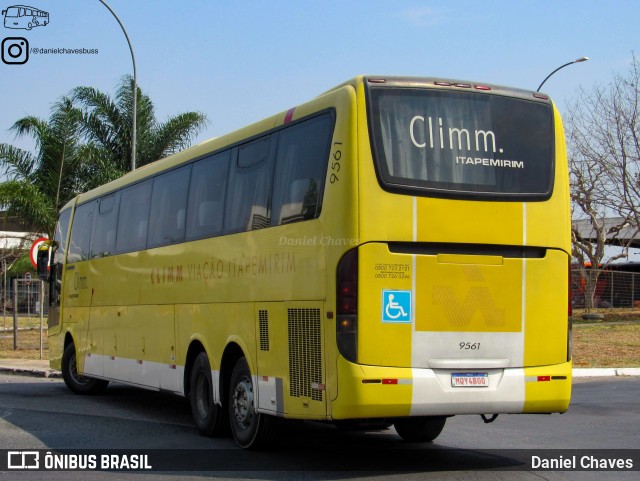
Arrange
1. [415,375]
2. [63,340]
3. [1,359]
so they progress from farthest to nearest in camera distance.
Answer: [1,359] < [63,340] < [415,375]

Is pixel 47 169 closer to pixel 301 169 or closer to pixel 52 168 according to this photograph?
pixel 52 168

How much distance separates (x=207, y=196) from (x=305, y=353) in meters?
3.27

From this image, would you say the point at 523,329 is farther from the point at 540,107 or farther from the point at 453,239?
the point at 540,107

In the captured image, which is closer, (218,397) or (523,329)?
(523,329)

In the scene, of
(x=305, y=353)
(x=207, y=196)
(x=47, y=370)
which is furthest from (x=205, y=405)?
(x=47, y=370)

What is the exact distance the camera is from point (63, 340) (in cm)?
1789

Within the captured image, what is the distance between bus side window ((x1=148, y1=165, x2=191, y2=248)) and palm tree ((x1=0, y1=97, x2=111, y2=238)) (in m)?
19.0

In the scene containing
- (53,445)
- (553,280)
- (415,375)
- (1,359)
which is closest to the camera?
(415,375)

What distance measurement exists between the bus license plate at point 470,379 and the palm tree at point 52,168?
24.7 meters

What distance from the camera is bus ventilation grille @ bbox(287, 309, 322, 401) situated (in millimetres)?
8930

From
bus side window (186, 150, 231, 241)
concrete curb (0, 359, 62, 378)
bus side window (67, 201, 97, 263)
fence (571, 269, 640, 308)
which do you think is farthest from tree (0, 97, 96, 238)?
fence (571, 269, 640, 308)

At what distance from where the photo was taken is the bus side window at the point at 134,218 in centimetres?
1404

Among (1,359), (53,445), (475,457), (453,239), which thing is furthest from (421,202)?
(1,359)

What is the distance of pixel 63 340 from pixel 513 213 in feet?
35.8
